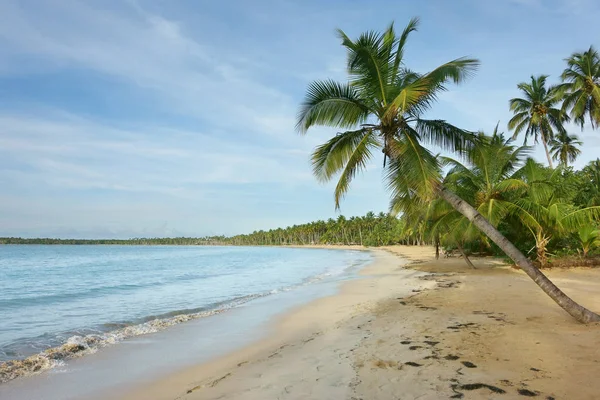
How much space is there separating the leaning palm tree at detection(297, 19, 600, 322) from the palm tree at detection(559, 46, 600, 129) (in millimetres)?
22460

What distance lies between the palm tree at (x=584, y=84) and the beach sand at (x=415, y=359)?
22.6m

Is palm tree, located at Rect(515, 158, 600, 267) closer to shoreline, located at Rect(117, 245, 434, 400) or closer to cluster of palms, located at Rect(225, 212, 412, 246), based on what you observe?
shoreline, located at Rect(117, 245, 434, 400)

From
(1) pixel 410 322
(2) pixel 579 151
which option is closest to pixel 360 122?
(1) pixel 410 322

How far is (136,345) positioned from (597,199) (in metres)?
25.5

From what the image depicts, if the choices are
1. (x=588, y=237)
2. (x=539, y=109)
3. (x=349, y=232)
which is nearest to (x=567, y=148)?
(x=539, y=109)

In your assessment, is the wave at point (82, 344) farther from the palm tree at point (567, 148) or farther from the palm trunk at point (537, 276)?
the palm tree at point (567, 148)

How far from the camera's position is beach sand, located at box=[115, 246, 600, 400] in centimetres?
439

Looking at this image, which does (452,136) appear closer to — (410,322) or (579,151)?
(410,322)

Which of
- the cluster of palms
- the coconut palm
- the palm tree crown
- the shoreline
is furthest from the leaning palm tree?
the cluster of palms

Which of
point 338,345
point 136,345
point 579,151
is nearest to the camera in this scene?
point 338,345

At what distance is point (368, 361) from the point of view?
5.53 meters

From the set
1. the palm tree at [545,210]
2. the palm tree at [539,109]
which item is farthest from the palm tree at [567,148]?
the palm tree at [545,210]

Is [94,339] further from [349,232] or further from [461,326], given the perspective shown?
[349,232]

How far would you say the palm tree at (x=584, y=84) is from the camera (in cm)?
2583
